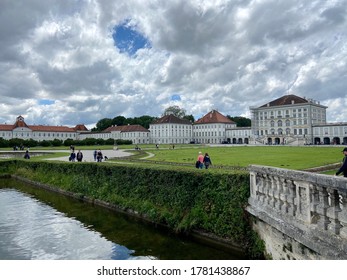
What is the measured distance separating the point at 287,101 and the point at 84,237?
106 metres

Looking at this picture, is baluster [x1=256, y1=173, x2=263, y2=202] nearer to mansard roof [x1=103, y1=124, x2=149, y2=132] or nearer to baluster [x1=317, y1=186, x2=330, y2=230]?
baluster [x1=317, y1=186, x2=330, y2=230]

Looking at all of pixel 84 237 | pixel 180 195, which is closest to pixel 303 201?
pixel 180 195

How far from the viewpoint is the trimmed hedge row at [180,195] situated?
10.0 m

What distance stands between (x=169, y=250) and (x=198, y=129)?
120 m

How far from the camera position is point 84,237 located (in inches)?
483

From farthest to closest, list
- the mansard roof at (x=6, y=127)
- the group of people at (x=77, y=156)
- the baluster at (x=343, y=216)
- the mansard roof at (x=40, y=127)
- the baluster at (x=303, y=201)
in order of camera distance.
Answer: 1. the mansard roof at (x=40, y=127)
2. the mansard roof at (x=6, y=127)
3. the group of people at (x=77, y=156)
4. the baluster at (x=303, y=201)
5. the baluster at (x=343, y=216)

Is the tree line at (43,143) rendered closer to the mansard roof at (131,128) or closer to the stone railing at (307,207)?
the mansard roof at (131,128)

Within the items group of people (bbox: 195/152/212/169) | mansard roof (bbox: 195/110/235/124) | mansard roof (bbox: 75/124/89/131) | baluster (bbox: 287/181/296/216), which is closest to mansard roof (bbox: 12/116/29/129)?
mansard roof (bbox: 75/124/89/131)

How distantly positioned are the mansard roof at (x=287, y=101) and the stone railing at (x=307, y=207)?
339 ft

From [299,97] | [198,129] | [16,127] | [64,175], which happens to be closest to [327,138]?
[299,97]

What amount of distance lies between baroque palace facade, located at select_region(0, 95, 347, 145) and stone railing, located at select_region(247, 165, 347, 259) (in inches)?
3228

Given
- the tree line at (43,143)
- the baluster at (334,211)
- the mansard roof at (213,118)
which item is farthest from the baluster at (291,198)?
the mansard roof at (213,118)

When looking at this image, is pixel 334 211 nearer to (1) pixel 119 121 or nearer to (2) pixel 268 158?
(2) pixel 268 158
